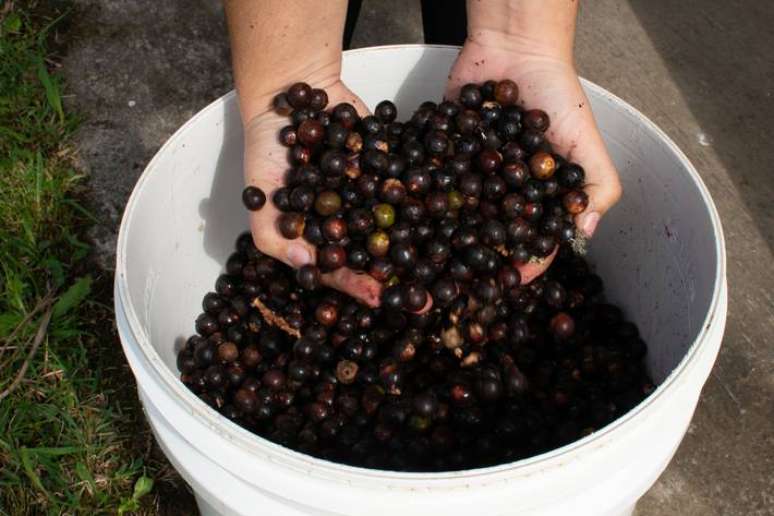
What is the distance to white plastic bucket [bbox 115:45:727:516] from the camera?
1577mm

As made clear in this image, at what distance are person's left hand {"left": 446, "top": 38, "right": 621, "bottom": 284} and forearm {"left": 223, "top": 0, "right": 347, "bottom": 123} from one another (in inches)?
16.4

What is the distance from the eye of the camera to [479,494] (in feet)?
5.13

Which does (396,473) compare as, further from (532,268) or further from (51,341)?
(51,341)

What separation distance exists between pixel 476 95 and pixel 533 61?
0.71 feet

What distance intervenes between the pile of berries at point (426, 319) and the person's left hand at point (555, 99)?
0.19 ft

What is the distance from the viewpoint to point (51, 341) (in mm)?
2963

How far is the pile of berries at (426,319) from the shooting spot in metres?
2.13

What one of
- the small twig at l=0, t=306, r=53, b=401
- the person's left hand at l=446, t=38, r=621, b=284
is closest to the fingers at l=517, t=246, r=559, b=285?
the person's left hand at l=446, t=38, r=621, b=284

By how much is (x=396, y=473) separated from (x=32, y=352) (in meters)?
1.79

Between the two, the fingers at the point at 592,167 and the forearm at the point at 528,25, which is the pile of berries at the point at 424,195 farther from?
the forearm at the point at 528,25

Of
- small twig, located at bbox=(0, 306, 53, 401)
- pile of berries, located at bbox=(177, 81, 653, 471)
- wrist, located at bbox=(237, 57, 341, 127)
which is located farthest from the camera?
small twig, located at bbox=(0, 306, 53, 401)

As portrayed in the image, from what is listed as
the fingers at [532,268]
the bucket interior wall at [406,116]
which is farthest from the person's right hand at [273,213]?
the fingers at [532,268]

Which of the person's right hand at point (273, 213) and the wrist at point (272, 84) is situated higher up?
the wrist at point (272, 84)

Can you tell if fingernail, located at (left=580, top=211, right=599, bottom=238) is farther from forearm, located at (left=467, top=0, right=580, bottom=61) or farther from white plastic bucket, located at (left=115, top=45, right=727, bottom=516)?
forearm, located at (left=467, top=0, right=580, bottom=61)
